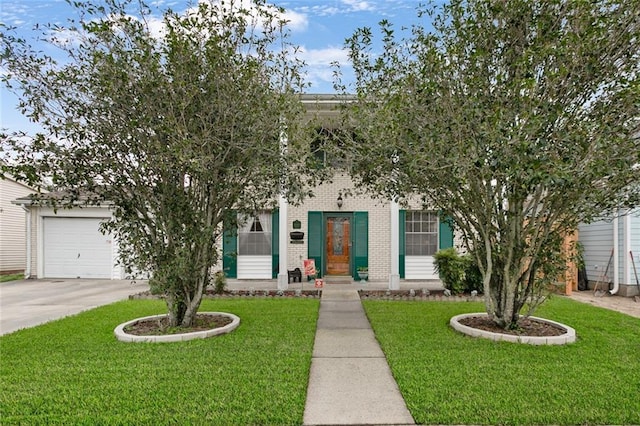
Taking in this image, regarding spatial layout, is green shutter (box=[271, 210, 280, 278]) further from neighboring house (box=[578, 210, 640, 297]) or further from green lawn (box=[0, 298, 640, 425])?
neighboring house (box=[578, 210, 640, 297])

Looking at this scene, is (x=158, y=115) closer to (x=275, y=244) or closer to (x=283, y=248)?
(x=283, y=248)

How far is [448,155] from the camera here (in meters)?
4.95

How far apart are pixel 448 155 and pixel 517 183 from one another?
884 millimetres

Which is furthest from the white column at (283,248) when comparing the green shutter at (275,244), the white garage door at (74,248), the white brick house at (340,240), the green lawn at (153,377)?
the white garage door at (74,248)

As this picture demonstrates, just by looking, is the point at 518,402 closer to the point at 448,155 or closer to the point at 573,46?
the point at 448,155

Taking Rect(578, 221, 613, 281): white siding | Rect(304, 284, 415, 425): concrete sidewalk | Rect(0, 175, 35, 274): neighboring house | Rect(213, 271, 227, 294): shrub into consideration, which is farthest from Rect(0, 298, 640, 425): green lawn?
Rect(0, 175, 35, 274): neighboring house

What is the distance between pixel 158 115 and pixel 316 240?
772 centimetres

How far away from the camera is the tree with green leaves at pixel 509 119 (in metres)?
4.63

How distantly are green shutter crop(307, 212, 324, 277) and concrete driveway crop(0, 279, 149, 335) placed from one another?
4.97 meters

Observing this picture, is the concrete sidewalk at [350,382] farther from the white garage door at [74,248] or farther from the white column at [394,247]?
the white garage door at [74,248]

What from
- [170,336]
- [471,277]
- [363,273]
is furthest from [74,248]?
[471,277]

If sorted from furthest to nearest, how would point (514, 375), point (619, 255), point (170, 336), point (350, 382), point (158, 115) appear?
1. point (619, 255)
2. point (170, 336)
3. point (158, 115)
4. point (514, 375)
5. point (350, 382)

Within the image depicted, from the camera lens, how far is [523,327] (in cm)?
617

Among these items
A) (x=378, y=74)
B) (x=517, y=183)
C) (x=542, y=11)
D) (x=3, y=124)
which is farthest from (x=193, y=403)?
(x=542, y=11)
